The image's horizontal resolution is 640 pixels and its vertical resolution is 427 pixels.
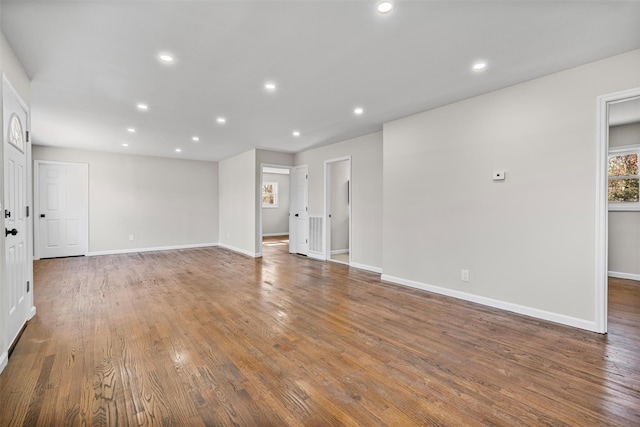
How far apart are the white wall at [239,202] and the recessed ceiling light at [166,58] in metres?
4.02

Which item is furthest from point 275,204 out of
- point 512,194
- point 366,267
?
point 512,194

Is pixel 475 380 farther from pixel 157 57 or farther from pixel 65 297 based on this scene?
pixel 65 297

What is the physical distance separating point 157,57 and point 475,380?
139 inches

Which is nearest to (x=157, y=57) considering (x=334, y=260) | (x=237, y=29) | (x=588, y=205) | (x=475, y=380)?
(x=237, y=29)

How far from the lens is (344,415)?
1609mm

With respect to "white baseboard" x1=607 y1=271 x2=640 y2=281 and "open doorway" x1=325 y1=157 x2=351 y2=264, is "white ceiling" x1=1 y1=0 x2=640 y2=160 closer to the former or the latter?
"open doorway" x1=325 y1=157 x2=351 y2=264

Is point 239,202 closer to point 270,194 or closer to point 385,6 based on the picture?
point 270,194

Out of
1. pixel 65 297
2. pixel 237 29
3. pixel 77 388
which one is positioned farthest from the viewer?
pixel 65 297

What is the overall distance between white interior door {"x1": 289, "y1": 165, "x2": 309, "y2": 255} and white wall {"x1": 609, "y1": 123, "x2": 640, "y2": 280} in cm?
548

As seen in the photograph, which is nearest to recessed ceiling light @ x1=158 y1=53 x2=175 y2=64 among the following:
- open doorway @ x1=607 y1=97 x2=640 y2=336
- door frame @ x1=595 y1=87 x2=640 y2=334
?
door frame @ x1=595 y1=87 x2=640 y2=334

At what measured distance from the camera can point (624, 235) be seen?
464cm

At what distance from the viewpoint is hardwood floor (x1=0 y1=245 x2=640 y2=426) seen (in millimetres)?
1635

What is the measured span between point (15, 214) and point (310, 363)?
9.16 feet

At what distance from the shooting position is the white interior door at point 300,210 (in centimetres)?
690
